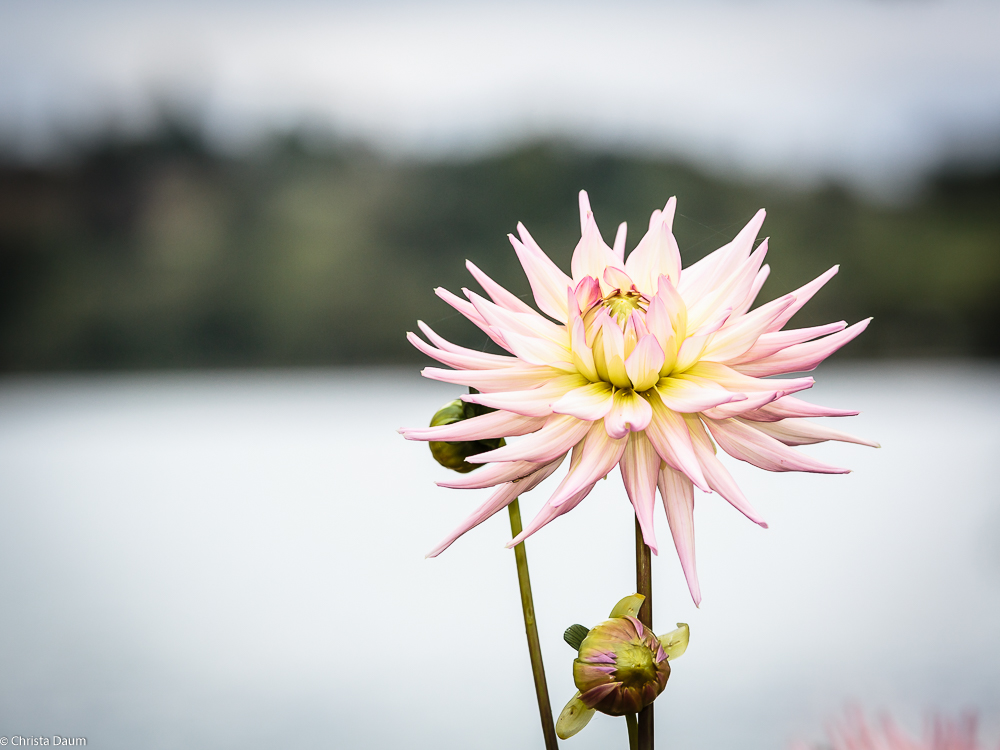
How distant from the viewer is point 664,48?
2.54m

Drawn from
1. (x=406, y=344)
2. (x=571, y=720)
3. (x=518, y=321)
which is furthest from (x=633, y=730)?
(x=406, y=344)

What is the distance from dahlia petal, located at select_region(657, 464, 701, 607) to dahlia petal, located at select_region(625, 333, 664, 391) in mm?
26

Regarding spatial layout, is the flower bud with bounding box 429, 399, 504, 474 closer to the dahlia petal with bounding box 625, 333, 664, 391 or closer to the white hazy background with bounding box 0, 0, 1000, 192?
the dahlia petal with bounding box 625, 333, 664, 391

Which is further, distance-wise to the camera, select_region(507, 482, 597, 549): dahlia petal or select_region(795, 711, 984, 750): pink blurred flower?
select_region(795, 711, 984, 750): pink blurred flower

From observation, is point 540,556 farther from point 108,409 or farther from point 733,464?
point 108,409

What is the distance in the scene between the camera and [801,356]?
0.23m

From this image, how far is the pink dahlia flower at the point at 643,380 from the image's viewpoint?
214 millimetres

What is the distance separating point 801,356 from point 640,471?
6cm

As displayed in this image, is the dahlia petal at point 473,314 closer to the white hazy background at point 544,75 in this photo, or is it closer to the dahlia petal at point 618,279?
the dahlia petal at point 618,279

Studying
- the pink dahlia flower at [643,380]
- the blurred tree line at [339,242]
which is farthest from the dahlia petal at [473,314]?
the blurred tree line at [339,242]

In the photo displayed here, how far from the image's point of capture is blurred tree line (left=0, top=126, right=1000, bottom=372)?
2.81 metres

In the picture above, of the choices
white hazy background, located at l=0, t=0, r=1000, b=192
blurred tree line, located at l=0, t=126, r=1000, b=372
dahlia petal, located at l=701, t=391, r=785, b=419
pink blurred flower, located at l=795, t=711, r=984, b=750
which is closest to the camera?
dahlia petal, located at l=701, t=391, r=785, b=419

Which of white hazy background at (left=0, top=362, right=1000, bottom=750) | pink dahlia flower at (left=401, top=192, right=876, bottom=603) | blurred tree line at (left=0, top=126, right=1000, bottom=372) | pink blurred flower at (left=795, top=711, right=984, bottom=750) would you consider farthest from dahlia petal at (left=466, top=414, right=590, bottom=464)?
blurred tree line at (left=0, top=126, right=1000, bottom=372)

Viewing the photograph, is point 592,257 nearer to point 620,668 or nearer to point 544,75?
point 620,668
